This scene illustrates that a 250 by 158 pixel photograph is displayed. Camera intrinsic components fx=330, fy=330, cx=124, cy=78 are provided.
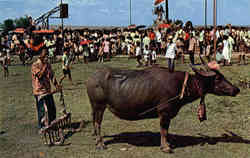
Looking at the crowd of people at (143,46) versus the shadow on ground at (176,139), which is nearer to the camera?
the shadow on ground at (176,139)

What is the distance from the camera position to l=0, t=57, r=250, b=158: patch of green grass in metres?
6.45

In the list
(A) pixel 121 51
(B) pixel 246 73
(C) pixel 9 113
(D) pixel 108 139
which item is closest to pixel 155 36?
(A) pixel 121 51

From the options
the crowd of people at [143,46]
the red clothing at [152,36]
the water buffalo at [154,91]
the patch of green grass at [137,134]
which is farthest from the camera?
the red clothing at [152,36]

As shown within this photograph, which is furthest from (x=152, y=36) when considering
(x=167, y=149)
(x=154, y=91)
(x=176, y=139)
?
(x=167, y=149)

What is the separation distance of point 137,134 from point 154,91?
65.7 inches

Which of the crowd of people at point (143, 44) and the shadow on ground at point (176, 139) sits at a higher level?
the crowd of people at point (143, 44)

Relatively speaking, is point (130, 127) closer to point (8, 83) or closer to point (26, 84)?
point (26, 84)

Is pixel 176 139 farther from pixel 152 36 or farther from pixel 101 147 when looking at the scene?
pixel 152 36

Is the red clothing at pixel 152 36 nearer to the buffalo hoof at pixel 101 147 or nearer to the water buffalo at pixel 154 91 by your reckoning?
the water buffalo at pixel 154 91

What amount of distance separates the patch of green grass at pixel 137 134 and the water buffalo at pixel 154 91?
28.3 inches

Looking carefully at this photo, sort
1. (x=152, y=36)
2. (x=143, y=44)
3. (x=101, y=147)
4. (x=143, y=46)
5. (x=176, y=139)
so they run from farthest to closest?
(x=152, y=36)
(x=143, y=46)
(x=143, y=44)
(x=176, y=139)
(x=101, y=147)

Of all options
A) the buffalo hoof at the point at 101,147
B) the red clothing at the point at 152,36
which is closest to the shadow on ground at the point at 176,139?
the buffalo hoof at the point at 101,147

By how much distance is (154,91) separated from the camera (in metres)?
6.24

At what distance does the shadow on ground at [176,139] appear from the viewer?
271 inches
